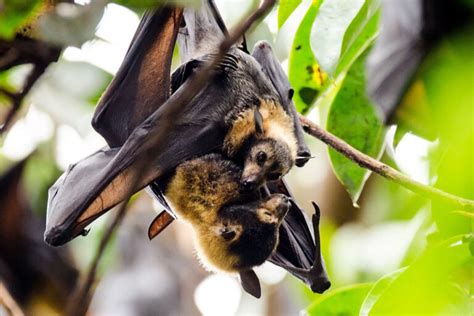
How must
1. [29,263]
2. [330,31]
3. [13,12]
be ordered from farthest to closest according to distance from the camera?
[29,263] < [330,31] < [13,12]

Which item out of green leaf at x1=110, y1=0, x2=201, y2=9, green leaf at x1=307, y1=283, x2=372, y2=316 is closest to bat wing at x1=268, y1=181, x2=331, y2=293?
green leaf at x1=307, y1=283, x2=372, y2=316

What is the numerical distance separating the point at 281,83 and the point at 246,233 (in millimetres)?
613

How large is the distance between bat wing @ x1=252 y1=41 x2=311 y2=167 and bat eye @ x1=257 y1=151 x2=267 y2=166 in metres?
0.16

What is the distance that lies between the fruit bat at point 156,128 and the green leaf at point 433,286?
795 mm

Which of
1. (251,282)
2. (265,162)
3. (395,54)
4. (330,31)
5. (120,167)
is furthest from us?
(251,282)

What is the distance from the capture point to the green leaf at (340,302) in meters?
2.78

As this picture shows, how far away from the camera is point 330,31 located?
8.73 feet

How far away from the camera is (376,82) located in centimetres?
200

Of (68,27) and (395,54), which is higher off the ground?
(68,27)

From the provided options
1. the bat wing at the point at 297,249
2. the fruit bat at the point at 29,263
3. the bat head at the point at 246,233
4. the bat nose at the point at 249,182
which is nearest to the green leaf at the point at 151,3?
the bat nose at the point at 249,182

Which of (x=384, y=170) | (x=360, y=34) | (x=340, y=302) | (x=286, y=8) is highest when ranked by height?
(x=286, y=8)

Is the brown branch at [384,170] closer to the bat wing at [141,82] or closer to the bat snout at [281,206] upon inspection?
the bat snout at [281,206]

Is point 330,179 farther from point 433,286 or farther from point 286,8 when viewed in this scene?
point 433,286

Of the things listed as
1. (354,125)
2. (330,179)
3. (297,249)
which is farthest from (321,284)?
(330,179)
